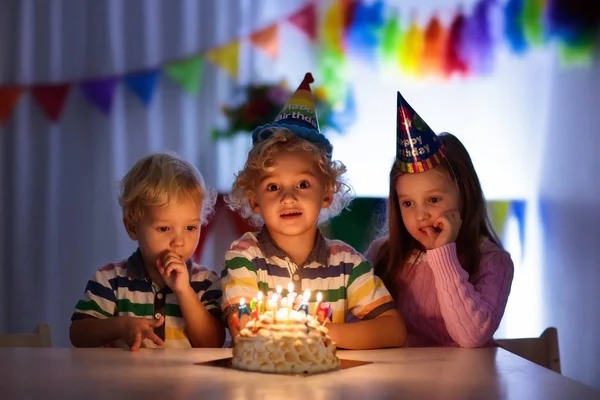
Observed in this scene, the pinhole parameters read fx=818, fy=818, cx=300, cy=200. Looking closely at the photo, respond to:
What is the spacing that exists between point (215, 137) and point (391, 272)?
6.64 ft

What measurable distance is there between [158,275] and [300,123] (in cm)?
45

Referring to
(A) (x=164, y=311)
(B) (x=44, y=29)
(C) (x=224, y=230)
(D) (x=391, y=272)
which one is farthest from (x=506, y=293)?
(B) (x=44, y=29)

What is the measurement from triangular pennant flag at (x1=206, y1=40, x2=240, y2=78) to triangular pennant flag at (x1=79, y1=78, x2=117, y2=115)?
0.47m

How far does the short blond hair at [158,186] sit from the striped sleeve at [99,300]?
0.47ft

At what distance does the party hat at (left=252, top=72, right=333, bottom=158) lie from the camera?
170 cm

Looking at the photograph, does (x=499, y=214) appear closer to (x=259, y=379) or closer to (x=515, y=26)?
(x=515, y=26)

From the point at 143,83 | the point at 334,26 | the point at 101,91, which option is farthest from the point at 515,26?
the point at 101,91

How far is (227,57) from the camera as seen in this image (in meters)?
3.84

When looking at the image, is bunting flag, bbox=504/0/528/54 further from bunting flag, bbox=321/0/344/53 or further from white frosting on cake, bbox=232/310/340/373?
white frosting on cake, bbox=232/310/340/373

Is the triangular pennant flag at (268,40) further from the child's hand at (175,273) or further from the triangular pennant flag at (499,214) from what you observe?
the child's hand at (175,273)

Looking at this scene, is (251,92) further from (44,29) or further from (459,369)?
(459,369)

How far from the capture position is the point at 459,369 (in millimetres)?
1194

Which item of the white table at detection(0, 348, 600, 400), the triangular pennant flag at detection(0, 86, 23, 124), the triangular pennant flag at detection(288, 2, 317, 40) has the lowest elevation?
the white table at detection(0, 348, 600, 400)

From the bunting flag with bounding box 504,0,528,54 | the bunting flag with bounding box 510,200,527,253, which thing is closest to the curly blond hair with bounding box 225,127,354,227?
the bunting flag with bounding box 510,200,527,253
